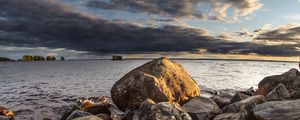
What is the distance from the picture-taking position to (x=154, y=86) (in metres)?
15.5

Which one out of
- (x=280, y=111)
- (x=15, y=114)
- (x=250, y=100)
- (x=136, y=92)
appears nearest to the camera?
(x=280, y=111)

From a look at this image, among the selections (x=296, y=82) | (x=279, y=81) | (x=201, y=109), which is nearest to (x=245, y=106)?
(x=201, y=109)

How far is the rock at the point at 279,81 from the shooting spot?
1694 centimetres

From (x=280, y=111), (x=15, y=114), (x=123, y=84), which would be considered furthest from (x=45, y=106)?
(x=280, y=111)

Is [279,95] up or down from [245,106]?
up

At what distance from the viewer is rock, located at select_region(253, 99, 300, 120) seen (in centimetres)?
959

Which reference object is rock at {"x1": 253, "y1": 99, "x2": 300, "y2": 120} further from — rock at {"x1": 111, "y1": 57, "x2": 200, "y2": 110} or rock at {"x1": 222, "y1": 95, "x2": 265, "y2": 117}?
rock at {"x1": 111, "y1": 57, "x2": 200, "y2": 110}

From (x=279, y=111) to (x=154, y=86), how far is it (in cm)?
660

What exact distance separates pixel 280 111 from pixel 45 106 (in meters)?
21.8

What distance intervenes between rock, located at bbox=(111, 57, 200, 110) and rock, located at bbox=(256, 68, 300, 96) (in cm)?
365

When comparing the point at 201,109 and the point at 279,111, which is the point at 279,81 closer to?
the point at 201,109

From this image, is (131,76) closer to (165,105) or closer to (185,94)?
(185,94)

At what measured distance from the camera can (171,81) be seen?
1662 centimetres

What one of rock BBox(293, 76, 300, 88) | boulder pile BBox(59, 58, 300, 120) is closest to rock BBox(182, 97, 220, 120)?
boulder pile BBox(59, 58, 300, 120)
